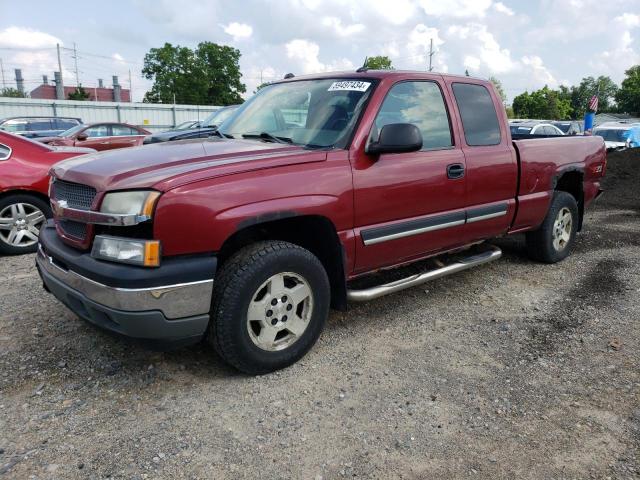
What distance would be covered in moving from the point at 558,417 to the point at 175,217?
235cm

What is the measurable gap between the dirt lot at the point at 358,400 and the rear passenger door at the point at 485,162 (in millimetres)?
765

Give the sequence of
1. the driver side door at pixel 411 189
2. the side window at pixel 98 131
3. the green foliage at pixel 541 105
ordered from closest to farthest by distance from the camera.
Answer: the driver side door at pixel 411 189, the side window at pixel 98 131, the green foliage at pixel 541 105

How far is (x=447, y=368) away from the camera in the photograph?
11.3 feet

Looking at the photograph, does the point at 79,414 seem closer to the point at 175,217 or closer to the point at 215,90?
the point at 175,217

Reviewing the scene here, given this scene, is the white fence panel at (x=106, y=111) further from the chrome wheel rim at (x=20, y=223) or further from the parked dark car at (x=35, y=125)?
the chrome wheel rim at (x=20, y=223)

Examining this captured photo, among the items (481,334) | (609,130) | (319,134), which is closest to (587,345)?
(481,334)

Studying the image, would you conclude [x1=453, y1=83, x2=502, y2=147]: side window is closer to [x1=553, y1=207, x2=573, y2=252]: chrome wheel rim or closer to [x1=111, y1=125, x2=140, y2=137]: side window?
[x1=553, y1=207, x2=573, y2=252]: chrome wheel rim

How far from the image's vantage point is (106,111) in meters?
30.5

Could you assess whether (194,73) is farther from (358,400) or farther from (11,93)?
(358,400)

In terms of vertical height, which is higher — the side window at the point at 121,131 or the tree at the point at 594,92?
the tree at the point at 594,92

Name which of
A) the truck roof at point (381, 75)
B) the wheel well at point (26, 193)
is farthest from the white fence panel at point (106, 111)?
the truck roof at point (381, 75)

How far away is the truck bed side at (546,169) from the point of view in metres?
4.83

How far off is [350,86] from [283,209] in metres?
1.27

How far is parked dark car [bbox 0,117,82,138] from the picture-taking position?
15.2m
